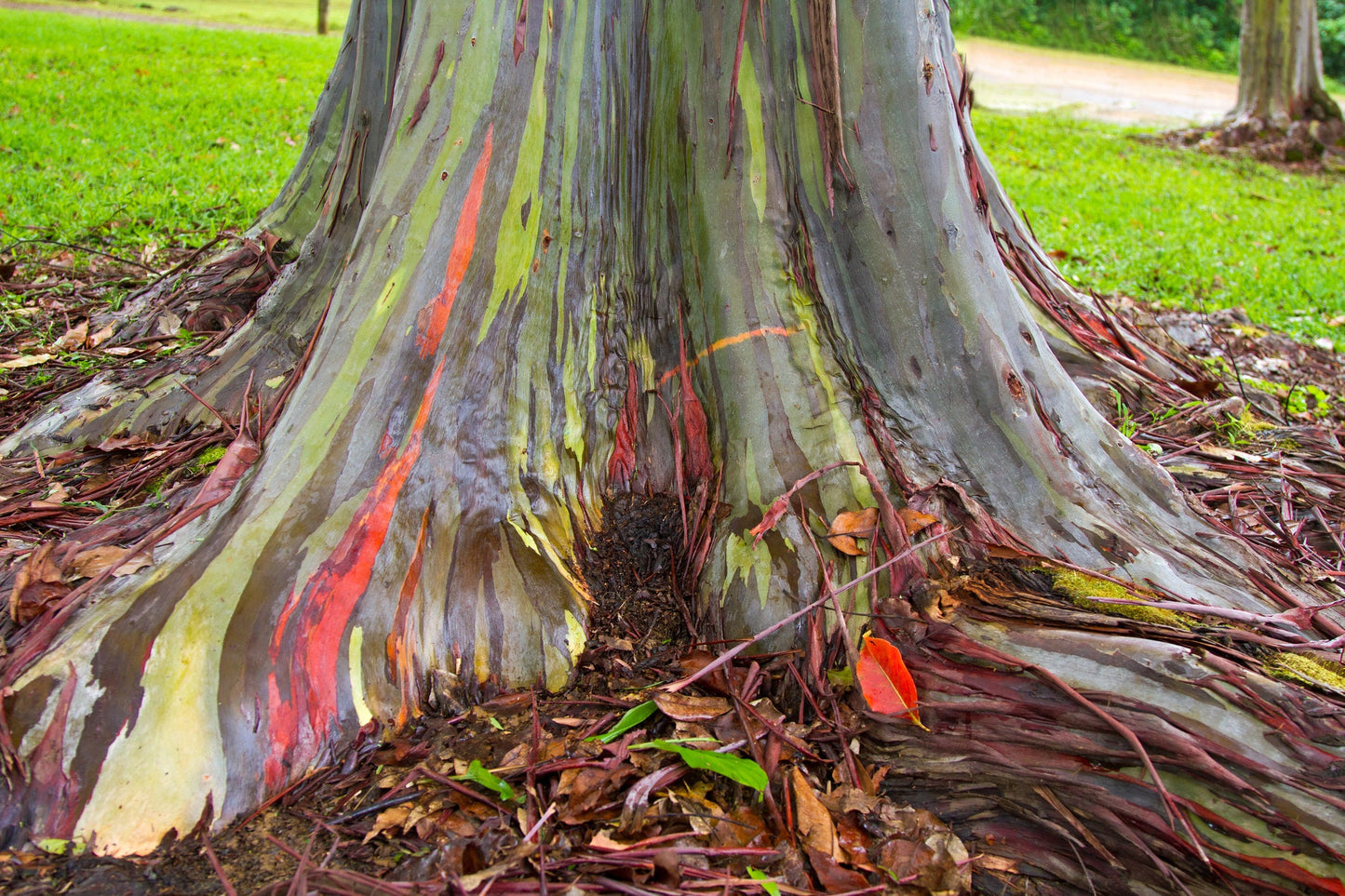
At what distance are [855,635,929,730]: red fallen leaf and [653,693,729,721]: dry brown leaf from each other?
0.31 m

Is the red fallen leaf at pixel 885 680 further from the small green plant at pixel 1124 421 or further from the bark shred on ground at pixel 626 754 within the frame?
the small green plant at pixel 1124 421

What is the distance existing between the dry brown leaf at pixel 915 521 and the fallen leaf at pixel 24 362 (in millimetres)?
3422

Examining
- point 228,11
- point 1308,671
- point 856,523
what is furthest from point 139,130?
point 228,11

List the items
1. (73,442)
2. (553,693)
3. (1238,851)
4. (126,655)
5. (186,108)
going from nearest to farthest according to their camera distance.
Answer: (1238,851)
(126,655)
(553,693)
(73,442)
(186,108)

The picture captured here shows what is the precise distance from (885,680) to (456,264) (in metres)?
1.45

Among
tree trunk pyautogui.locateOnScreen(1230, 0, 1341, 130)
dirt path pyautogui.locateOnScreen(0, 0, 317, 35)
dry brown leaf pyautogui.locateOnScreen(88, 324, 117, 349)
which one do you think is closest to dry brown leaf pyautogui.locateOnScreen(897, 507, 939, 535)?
dry brown leaf pyautogui.locateOnScreen(88, 324, 117, 349)

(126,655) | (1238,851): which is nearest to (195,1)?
(126,655)

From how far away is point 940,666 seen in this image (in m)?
1.78

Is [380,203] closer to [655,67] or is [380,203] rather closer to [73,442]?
[655,67]

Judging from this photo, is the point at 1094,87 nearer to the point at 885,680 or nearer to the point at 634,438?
the point at 634,438

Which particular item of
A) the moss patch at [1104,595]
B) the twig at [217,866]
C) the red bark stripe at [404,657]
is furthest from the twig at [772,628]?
the twig at [217,866]

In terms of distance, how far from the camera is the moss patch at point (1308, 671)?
5.19 feet

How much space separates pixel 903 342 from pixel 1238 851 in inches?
51.5

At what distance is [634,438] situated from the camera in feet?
7.96
